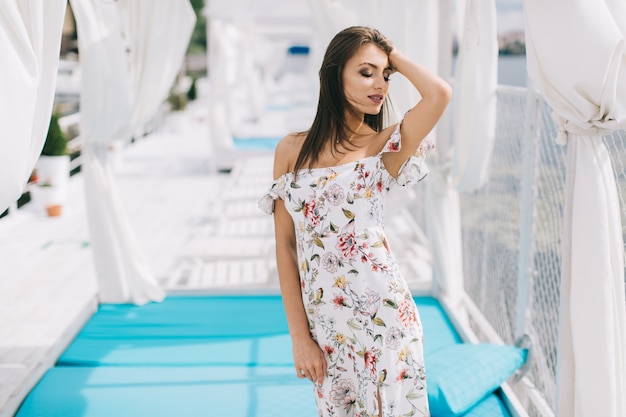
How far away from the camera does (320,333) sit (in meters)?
1.80

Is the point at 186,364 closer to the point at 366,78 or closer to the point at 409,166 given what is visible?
the point at 409,166

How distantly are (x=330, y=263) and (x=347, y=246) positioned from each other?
0.20 ft

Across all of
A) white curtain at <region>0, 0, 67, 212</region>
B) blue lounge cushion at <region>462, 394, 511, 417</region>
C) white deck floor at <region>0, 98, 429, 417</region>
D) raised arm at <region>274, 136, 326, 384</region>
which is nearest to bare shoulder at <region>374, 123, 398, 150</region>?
raised arm at <region>274, 136, 326, 384</region>

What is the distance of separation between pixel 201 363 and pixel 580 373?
5.97ft

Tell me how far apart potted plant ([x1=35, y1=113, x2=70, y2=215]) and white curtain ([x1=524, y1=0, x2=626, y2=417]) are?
639cm

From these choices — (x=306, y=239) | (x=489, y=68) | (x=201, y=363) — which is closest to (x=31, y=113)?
(x=306, y=239)

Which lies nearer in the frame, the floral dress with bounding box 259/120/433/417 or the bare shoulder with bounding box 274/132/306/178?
the floral dress with bounding box 259/120/433/417

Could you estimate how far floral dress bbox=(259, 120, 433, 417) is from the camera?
1.72m

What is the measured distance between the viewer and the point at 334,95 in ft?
5.87

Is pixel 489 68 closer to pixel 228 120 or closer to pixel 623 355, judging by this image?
pixel 623 355

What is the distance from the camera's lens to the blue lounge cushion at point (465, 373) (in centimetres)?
255

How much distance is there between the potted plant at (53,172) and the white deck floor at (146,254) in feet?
0.55

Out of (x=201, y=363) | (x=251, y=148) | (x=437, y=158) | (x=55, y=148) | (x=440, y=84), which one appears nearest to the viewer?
(x=440, y=84)

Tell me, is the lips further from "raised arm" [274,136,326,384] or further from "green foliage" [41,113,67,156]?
"green foliage" [41,113,67,156]
